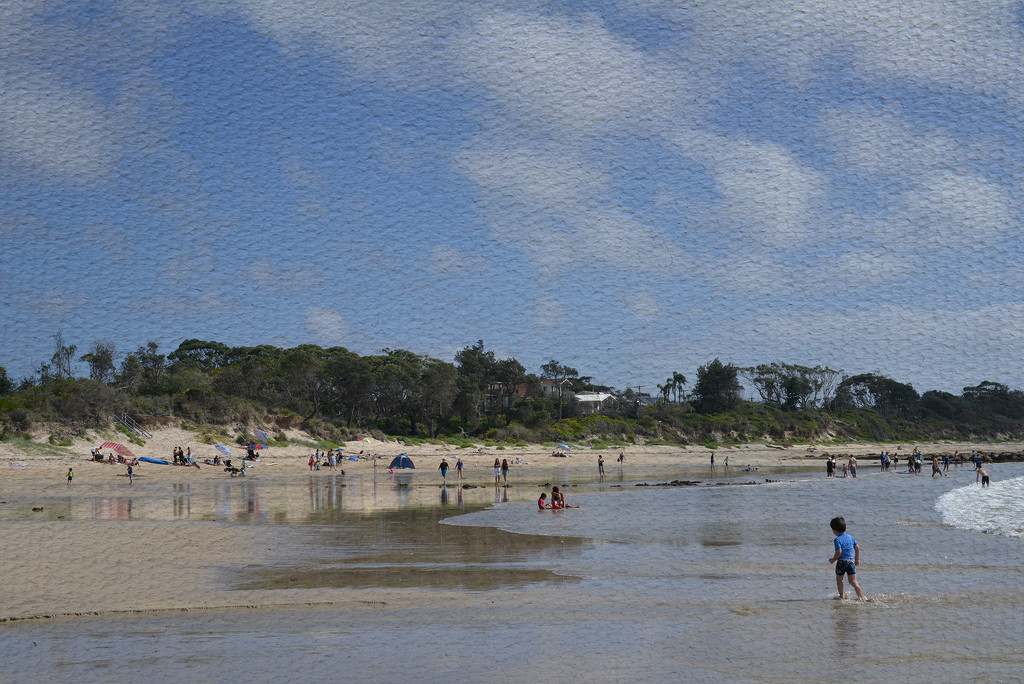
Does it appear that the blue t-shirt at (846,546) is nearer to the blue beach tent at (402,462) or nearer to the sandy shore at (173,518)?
Result: the sandy shore at (173,518)

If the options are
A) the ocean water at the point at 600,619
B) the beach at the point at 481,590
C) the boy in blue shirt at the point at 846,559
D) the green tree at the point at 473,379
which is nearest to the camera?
the ocean water at the point at 600,619

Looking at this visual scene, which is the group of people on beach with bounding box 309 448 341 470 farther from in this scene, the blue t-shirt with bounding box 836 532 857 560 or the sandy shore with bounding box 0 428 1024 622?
the blue t-shirt with bounding box 836 532 857 560

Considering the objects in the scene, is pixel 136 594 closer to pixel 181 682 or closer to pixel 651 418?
pixel 181 682

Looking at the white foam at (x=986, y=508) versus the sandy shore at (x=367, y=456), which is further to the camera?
the sandy shore at (x=367, y=456)

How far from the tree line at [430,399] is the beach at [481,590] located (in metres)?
31.2

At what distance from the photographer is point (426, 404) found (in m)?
85.0

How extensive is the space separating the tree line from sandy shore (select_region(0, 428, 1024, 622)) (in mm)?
5387

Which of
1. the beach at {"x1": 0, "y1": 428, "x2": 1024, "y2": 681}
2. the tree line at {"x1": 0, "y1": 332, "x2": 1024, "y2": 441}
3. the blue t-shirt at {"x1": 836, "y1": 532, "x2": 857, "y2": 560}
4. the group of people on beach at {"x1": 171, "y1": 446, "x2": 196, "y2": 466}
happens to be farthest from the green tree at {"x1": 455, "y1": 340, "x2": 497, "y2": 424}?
the blue t-shirt at {"x1": 836, "y1": 532, "x2": 857, "y2": 560}

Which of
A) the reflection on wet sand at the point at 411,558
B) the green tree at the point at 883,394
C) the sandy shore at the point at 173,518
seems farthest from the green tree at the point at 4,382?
the green tree at the point at 883,394

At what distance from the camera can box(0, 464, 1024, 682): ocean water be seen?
8227 mm

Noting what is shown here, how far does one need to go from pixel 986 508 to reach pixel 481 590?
26.0m

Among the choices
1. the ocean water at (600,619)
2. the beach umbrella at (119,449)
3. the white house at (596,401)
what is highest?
the white house at (596,401)

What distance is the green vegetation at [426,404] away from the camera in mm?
57219

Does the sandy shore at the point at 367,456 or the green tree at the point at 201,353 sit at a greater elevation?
the green tree at the point at 201,353
